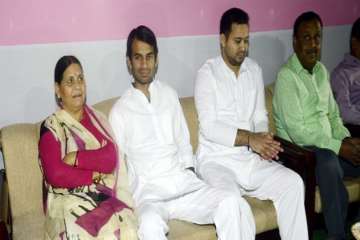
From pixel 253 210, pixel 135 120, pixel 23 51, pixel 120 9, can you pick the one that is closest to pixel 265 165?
pixel 253 210

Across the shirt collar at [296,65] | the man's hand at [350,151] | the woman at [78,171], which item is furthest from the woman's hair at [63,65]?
the man's hand at [350,151]

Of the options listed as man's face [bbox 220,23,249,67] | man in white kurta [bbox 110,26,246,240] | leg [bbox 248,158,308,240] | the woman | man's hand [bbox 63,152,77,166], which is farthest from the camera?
man's face [bbox 220,23,249,67]

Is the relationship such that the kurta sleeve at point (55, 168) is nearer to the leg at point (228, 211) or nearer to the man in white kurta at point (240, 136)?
the leg at point (228, 211)

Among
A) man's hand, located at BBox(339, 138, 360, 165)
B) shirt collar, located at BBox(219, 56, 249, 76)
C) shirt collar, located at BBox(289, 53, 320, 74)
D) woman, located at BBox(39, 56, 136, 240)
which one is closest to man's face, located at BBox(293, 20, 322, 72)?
shirt collar, located at BBox(289, 53, 320, 74)

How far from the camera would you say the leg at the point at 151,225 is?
2.28m

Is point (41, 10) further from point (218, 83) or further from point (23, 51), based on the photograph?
point (218, 83)

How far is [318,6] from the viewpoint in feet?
12.8

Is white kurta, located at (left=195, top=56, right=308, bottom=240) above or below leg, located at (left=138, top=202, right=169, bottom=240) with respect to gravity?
above

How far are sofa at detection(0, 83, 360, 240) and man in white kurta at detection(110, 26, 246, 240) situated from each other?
118 millimetres

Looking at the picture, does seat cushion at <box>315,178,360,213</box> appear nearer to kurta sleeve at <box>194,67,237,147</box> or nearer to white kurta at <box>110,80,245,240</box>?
kurta sleeve at <box>194,67,237,147</box>

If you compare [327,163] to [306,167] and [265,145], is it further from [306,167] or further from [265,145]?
[265,145]

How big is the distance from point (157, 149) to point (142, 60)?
54 cm

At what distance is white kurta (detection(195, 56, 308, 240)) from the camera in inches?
106

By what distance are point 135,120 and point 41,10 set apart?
0.89 metres
